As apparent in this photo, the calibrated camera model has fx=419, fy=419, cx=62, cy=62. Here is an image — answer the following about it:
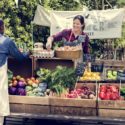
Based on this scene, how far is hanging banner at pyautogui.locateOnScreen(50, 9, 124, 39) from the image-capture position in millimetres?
11380

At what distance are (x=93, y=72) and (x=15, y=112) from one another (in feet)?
5.72

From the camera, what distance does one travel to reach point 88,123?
702 centimetres

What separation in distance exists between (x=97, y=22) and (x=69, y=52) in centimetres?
514

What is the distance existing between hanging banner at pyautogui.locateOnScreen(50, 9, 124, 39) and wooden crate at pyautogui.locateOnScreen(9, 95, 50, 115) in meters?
5.69

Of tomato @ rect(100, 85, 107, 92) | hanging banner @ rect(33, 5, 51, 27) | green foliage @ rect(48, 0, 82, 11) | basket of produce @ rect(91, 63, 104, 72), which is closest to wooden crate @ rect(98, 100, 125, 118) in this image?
tomato @ rect(100, 85, 107, 92)

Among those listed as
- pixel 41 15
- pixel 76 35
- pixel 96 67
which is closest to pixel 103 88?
pixel 96 67

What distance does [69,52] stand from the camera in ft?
21.7

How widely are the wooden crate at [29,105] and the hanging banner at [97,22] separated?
569cm

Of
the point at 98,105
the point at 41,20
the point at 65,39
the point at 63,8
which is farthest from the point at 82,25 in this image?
the point at 63,8

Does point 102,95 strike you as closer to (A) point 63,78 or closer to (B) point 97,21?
(A) point 63,78

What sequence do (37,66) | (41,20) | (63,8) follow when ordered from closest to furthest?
(37,66)
(41,20)
(63,8)

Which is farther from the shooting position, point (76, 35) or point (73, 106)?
point (76, 35)

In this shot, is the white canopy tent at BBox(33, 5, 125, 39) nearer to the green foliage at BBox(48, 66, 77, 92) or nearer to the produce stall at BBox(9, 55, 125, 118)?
the produce stall at BBox(9, 55, 125, 118)

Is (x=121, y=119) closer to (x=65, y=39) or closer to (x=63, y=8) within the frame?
(x=65, y=39)
